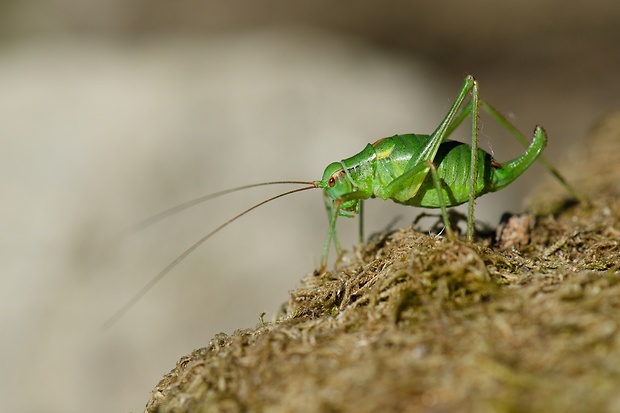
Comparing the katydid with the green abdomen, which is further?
the green abdomen

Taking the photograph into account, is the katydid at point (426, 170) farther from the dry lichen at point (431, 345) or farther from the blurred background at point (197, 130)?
the blurred background at point (197, 130)

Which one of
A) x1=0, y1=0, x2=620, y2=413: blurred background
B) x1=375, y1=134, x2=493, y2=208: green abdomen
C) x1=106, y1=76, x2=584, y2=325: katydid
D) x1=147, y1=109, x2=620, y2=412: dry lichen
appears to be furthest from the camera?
x1=0, y1=0, x2=620, y2=413: blurred background

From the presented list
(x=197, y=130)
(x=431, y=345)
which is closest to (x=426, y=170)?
(x=431, y=345)

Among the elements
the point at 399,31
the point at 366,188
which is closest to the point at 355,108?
the point at 399,31

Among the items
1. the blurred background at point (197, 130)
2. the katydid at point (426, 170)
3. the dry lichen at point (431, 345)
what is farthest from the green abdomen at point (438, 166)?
the blurred background at point (197, 130)

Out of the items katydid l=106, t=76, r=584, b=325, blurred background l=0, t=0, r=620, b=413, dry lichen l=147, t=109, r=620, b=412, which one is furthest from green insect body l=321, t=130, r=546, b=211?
blurred background l=0, t=0, r=620, b=413

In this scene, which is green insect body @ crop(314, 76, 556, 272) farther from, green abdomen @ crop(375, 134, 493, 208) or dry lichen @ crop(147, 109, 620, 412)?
dry lichen @ crop(147, 109, 620, 412)

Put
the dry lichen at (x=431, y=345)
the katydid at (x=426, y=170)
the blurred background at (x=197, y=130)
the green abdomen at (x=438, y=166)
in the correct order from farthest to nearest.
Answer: the blurred background at (x=197, y=130) → the green abdomen at (x=438, y=166) → the katydid at (x=426, y=170) → the dry lichen at (x=431, y=345)
